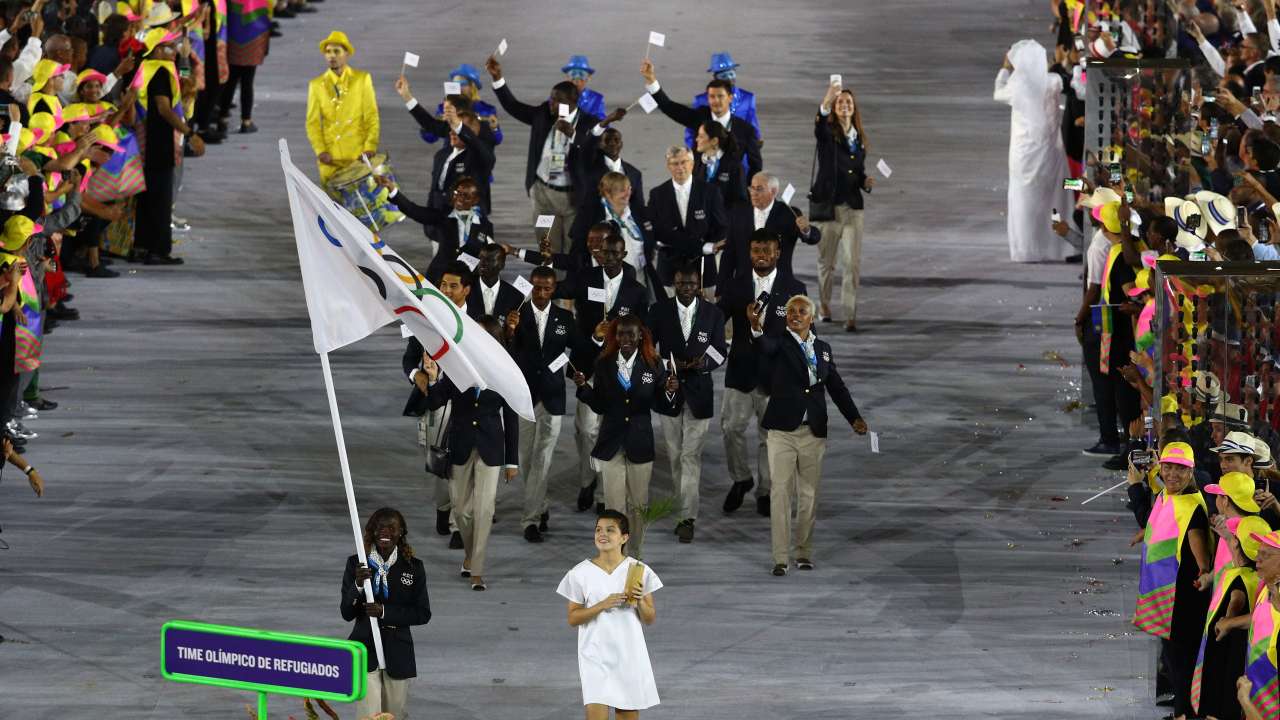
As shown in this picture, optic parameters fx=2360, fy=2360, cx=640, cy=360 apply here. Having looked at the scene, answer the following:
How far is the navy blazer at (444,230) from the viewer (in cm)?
1772

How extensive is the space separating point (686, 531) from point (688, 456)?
504 mm

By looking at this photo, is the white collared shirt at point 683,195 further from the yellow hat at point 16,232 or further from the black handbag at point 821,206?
the yellow hat at point 16,232

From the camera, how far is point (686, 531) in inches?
616

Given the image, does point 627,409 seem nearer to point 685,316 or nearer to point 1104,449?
point 685,316

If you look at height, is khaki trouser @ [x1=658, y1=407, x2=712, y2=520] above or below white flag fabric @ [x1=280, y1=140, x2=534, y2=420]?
below

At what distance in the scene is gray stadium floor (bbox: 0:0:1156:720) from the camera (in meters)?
13.4

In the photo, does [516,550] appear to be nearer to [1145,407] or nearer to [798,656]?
[798,656]

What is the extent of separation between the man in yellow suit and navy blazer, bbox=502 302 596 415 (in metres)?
5.29

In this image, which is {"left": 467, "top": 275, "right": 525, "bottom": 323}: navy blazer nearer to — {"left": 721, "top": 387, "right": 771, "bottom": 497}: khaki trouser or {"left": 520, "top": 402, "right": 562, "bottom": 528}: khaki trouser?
{"left": 520, "top": 402, "right": 562, "bottom": 528}: khaki trouser

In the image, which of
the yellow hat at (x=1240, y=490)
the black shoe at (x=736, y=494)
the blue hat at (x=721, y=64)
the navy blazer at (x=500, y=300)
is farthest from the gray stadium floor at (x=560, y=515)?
the blue hat at (x=721, y=64)

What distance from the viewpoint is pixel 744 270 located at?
16.9m

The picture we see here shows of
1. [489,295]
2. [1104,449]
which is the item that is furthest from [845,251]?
[489,295]

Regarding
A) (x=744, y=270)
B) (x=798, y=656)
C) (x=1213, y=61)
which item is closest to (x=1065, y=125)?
(x=1213, y=61)

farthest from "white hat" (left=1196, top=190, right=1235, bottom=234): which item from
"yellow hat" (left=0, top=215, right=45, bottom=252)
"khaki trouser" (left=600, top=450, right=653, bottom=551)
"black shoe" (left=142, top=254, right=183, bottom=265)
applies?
"black shoe" (left=142, top=254, right=183, bottom=265)
